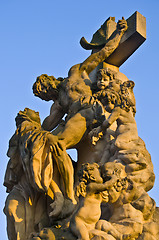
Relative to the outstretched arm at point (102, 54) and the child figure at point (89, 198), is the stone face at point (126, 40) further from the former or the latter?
the child figure at point (89, 198)

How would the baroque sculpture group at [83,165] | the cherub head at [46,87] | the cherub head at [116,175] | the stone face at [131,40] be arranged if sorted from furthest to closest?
the stone face at [131,40] → the cherub head at [46,87] → the cherub head at [116,175] → the baroque sculpture group at [83,165]

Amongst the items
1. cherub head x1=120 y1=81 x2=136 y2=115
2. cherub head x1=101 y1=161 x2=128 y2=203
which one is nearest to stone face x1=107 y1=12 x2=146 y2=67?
cherub head x1=120 y1=81 x2=136 y2=115

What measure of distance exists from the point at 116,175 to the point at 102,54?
2864mm

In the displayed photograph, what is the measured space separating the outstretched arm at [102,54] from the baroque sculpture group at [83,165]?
0.02 metres

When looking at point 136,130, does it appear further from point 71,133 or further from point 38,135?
point 38,135

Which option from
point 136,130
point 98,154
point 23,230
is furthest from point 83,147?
point 23,230

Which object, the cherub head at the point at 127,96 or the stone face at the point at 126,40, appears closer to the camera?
the cherub head at the point at 127,96

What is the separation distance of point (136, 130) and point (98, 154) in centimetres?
72

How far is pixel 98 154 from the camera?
8.38m

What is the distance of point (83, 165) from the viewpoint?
6.90m

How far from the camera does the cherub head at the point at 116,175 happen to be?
7.01 m

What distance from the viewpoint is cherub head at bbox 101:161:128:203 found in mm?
7012

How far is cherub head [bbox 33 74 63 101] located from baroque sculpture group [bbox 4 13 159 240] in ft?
0.06

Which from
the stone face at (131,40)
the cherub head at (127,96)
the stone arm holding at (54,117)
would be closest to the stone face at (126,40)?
the stone face at (131,40)
